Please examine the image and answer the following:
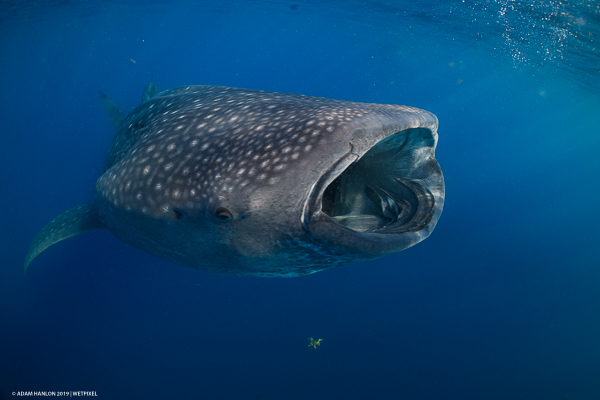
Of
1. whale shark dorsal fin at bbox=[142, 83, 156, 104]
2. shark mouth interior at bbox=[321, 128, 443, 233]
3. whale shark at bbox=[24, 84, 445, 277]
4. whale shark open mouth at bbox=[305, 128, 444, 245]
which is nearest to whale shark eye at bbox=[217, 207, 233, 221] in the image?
whale shark at bbox=[24, 84, 445, 277]

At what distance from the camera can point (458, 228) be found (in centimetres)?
1627

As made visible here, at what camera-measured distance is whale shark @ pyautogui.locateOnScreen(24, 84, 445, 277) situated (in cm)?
154

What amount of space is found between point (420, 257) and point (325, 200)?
39.1ft

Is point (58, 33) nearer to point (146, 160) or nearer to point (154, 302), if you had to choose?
point (154, 302)

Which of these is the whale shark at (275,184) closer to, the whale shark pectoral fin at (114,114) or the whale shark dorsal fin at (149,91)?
the whale shark dorsal fin at (149,91)

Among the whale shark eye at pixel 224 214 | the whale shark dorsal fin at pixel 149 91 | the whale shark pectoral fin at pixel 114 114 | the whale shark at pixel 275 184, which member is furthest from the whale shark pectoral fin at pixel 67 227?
the whale shark dorsal fin at pixel 149 91

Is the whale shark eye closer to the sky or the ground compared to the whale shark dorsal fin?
closer to the sky

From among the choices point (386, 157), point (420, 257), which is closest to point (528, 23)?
point (420, 257)

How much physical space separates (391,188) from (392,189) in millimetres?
13

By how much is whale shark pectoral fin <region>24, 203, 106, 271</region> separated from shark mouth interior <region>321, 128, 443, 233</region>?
119 inches

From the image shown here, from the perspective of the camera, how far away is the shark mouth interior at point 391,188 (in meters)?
2.20

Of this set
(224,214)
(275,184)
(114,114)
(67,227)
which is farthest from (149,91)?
(275,184)

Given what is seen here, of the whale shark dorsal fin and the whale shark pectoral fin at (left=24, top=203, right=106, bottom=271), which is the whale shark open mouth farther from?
the whale shark dorsal fin

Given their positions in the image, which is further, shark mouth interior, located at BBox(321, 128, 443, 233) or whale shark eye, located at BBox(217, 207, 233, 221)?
shark mouth interior, located at BBox(321, 128, 443, 233)
